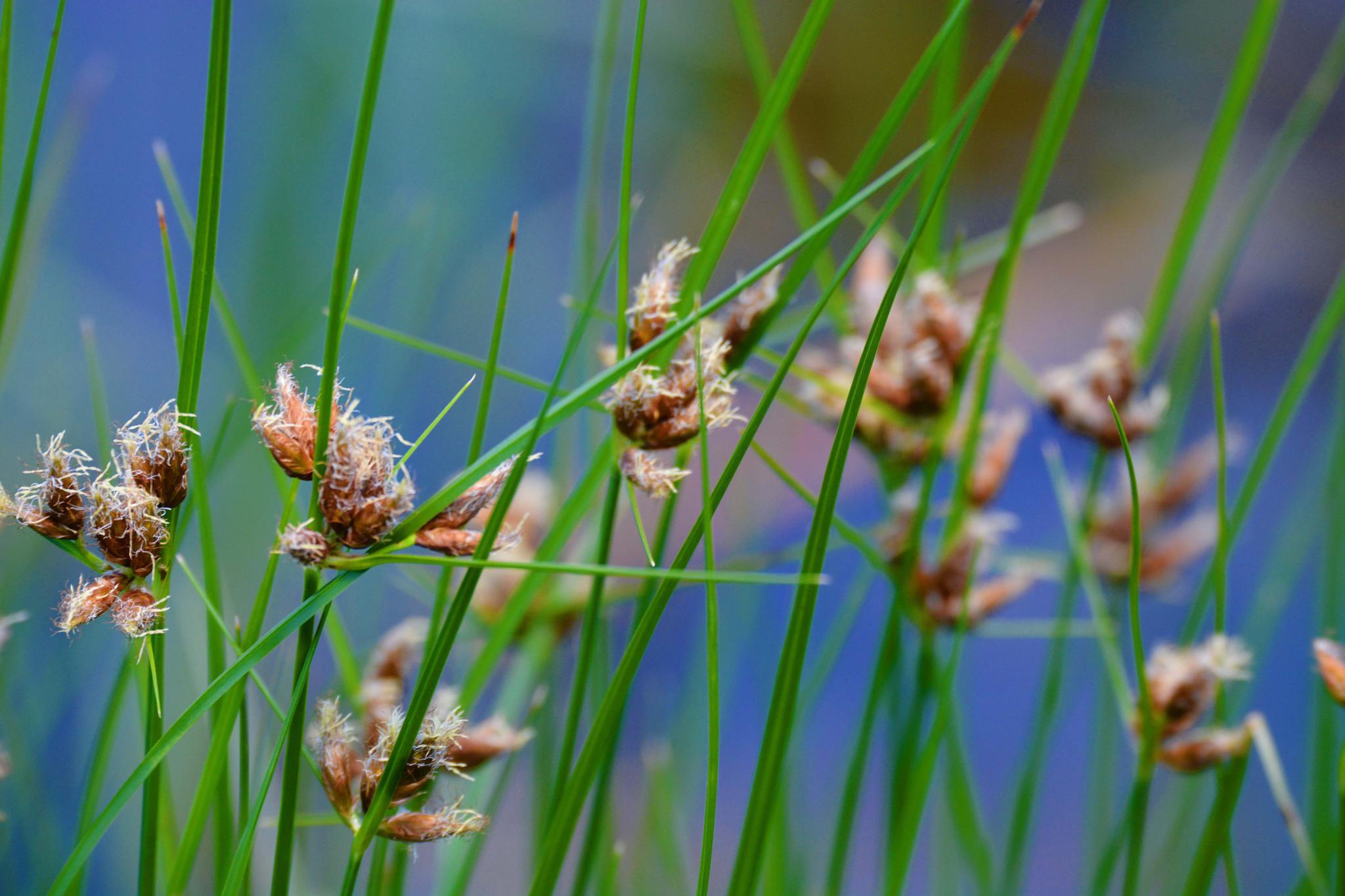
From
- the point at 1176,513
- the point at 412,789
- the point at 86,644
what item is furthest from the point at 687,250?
the point at 86,644

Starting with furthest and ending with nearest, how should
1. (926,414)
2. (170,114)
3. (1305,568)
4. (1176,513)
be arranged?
(1305,568)
(170,114)
(1176,513)
(926,414)

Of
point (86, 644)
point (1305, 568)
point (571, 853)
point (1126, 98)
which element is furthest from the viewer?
point (1126, 98)

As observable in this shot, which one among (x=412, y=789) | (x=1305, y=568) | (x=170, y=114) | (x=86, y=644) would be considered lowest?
(x=412, y=789)

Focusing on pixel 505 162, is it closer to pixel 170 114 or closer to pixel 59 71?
pixel 170 114

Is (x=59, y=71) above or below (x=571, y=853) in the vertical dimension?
above

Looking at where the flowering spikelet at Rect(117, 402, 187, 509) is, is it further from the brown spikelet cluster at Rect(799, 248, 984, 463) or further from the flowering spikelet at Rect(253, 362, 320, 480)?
the brown spikelet cluster at Rect(799, 248, 984, 463)

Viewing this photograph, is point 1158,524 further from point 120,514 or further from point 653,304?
point 120,514

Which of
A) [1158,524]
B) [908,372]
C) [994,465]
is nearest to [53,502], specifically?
[908,372]
